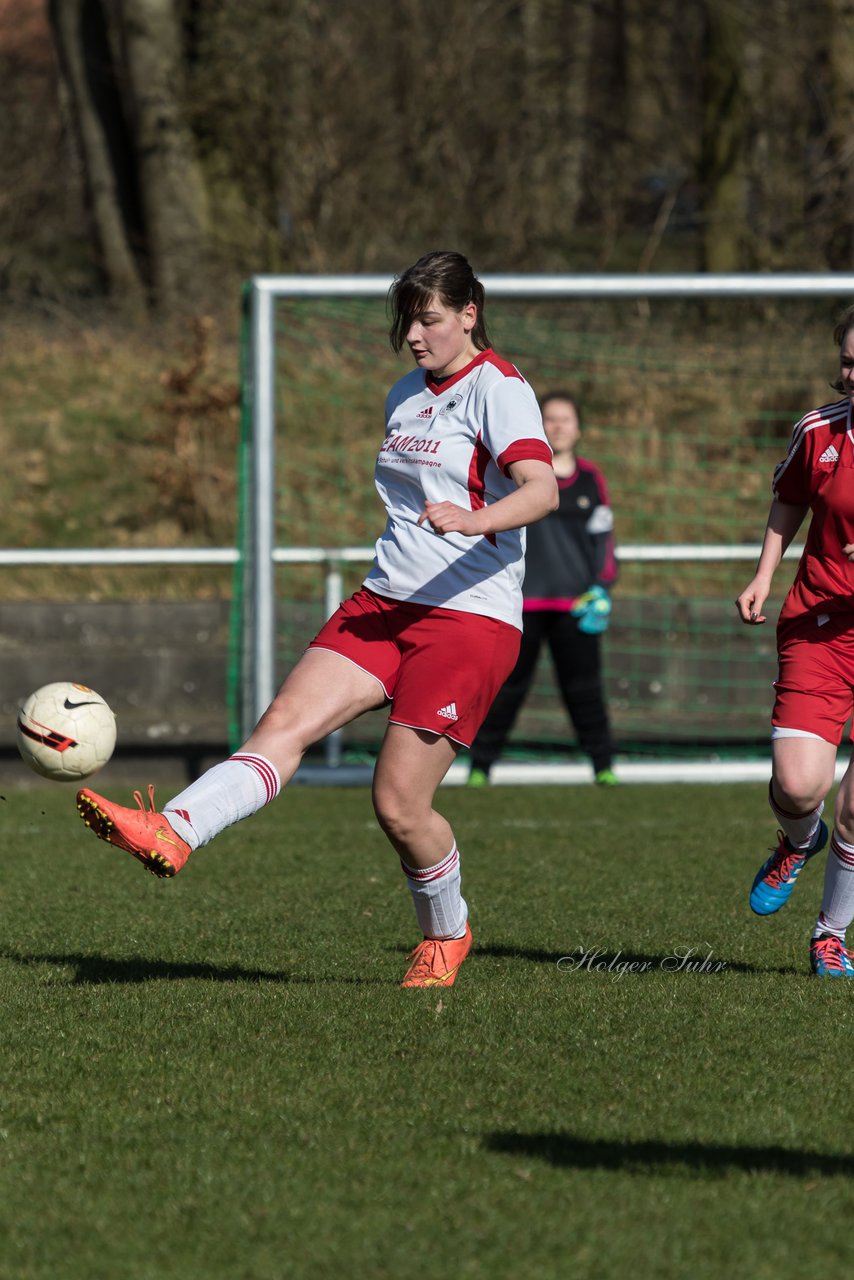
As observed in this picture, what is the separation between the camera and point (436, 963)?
482 centimetres

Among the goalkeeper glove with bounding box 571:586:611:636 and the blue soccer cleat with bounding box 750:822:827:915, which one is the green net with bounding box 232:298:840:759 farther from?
the blue soccer cleat with bounding box 750:822:827:915

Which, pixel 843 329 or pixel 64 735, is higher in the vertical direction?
pixel 843 329

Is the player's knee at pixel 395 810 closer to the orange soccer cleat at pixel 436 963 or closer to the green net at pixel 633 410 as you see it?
the orange soccer cleat at pixel 436 963

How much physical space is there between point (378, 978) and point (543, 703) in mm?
6700

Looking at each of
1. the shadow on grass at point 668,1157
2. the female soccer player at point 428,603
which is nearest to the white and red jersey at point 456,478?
the female soccer player at point 428,603

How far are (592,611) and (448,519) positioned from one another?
5394 mm

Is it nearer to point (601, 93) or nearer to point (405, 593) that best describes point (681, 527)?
point (405, 593)

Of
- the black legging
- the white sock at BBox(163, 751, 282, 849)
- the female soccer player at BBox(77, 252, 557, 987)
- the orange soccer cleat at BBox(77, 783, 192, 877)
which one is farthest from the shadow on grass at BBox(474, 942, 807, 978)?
the black legging

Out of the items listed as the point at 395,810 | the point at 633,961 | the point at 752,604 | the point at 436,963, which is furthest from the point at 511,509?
the point at 633,961

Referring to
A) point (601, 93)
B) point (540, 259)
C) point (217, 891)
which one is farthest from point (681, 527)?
point (601, 93)

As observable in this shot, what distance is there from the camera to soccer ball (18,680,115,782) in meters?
4.71

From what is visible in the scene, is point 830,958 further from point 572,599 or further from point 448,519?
point 572,599

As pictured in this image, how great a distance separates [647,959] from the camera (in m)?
5.20

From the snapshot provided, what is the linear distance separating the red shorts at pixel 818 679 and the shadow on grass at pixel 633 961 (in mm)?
758
